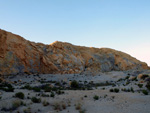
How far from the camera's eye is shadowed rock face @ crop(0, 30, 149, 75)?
25984 millimetres

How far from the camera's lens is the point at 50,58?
32531 mm

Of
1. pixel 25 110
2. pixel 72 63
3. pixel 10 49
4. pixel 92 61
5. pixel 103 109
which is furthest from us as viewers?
pixel 92 61

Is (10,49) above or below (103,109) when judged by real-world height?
above

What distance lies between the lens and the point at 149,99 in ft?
29.5

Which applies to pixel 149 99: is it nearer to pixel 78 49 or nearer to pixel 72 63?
pixel 72 63

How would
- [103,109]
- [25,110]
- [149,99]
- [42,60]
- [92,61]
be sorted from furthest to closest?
[92,61]
[42,60]
[149,99]
[103,109]
[25,110]

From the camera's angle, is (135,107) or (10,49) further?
(10,49)

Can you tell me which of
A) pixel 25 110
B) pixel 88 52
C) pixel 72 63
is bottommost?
pixel 25 110

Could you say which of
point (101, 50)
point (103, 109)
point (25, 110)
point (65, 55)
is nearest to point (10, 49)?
point (65, 55)

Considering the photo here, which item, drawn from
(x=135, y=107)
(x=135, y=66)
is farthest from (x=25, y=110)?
(x=135, y=66)

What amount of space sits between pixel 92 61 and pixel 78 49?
645 centimetres

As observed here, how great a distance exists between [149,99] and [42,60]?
25.1 m

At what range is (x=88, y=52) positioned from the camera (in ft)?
149

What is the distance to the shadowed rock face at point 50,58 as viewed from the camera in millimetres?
25984
